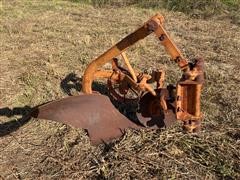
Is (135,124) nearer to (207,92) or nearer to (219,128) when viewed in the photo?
(219,128)

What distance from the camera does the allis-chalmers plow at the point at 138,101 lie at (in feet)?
13.4

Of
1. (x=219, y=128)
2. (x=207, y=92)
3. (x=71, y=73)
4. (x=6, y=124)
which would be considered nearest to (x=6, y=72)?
(x=71, y=73)

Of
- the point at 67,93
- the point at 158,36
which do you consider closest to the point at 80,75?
the point at 67,93

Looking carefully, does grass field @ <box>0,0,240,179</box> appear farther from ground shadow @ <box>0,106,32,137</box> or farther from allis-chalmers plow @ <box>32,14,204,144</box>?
allis-chalmers plow @ <box>32,14,204,144</box>

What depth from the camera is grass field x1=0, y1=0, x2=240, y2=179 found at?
13.6ft

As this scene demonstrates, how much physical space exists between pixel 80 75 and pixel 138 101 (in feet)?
5.60

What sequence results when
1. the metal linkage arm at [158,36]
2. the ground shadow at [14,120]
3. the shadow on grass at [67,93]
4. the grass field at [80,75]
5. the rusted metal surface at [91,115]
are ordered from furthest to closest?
the ground shadow at [14,120] → the shadow on grass at [67,93] → the rusted metal surface at [91,115] → the grass field at [80,75] → the metal linkage arm at [158,36]

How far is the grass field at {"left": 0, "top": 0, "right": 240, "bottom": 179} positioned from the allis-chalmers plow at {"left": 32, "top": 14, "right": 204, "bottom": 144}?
151 millimetres

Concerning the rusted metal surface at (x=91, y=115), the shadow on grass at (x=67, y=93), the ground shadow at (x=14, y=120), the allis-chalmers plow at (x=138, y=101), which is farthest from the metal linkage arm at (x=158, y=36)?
the ground shadow at (x=14, y=120)

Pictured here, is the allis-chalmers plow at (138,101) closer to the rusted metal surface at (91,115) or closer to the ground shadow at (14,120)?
the rusted metal surface at (91,115)

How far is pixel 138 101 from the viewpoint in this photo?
4.66 meters

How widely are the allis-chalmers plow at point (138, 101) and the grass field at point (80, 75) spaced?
151 millimetres

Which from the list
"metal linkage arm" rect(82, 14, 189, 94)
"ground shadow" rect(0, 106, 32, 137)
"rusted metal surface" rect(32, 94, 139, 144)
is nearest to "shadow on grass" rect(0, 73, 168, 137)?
"ground shadow" rect(0, 106, 32, 137)

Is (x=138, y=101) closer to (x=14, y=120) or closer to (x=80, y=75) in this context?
(x=14, y=120)
